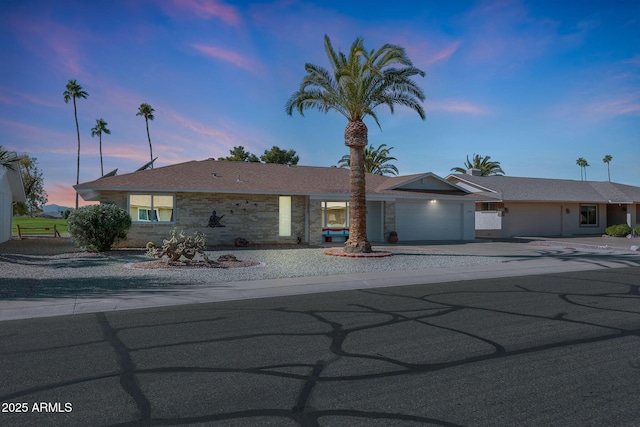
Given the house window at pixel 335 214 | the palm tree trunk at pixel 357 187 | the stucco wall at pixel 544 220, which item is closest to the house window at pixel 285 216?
the house window at pixel 335 214

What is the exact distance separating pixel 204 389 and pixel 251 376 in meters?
0.58

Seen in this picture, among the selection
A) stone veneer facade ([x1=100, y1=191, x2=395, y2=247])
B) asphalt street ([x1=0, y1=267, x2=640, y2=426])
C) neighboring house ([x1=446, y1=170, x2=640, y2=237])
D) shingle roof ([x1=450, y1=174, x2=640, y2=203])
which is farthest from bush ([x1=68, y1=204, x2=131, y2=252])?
shingle roof ([x1=450, y1=174, x2=640, y2=203])

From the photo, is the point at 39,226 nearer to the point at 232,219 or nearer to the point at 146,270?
the point at 232,219

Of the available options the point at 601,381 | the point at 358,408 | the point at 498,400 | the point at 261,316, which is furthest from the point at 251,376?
the point at 601,381

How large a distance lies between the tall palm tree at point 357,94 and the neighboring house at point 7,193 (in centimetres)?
1705

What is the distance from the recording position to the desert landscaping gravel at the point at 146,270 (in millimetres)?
11723

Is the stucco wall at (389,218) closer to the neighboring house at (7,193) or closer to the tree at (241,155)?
the neighboring house at (7,193)

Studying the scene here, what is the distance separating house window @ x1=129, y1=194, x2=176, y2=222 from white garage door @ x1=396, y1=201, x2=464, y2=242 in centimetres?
1330

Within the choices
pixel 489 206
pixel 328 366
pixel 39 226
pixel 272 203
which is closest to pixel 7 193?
pixel 272 203

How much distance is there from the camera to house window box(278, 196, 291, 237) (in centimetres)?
2472

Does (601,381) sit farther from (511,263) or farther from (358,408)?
(511,263)

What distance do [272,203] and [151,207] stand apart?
609cm

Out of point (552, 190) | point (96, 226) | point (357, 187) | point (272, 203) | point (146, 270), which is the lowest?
point (146, 270)

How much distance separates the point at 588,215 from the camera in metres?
37.8
